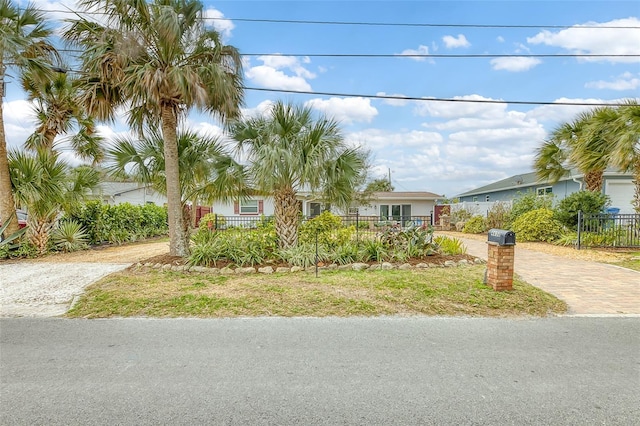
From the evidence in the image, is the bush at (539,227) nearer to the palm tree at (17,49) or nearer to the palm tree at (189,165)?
the palm tree at (189,165)

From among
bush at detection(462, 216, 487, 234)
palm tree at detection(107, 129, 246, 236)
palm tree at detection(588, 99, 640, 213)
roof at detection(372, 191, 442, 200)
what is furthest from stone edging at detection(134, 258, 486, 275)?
roof at detection(372, 191, 442, 200)

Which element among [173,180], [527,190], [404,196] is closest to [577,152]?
[527,190]

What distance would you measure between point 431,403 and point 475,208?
19.8 m

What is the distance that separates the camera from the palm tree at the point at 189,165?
26.9 feet

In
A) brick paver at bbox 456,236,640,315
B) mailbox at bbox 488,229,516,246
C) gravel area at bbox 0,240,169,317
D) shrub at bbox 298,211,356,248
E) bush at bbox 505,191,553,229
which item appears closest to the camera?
brick paver at bbox 456,236,640,315

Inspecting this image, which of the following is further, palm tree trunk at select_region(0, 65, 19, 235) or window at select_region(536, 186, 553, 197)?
window at select_region(536, 186, 553, 197)

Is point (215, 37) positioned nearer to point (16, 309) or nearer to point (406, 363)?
point (16, 309)

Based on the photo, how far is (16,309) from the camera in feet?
16.7

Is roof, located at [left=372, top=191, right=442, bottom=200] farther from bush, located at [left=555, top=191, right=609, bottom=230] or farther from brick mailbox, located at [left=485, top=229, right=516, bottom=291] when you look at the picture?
brick mailbox, located at [left=485, top=229, right=516, bottom=291]

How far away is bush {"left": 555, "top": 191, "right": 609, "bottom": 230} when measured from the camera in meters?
12.0

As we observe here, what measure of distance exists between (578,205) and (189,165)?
13.5 metres

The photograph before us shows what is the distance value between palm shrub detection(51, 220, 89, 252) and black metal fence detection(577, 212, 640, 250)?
54.8 ft

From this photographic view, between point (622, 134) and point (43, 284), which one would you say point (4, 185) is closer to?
point (43, 284)

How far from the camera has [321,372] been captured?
3049 millimetres
